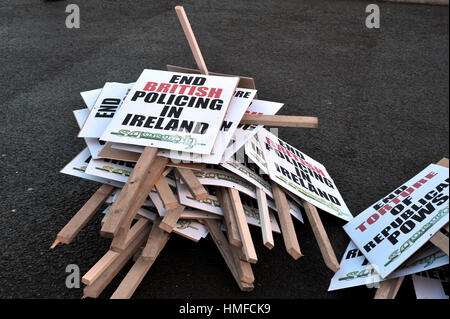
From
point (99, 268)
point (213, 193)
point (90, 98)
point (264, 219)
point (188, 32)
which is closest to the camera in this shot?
point (99, 268)

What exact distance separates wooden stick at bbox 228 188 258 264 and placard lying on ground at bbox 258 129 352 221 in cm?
30

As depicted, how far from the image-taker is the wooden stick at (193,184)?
2545 mm

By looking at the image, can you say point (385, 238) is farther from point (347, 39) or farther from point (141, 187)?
point (347, 39)

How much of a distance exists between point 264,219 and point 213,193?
0.48 meters

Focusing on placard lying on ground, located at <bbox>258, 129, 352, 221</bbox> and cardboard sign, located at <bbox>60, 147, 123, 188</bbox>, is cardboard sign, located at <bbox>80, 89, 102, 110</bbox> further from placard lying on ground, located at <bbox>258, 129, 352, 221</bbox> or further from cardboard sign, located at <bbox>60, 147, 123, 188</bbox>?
placard lying on ground, located at <bbox>258, 129, 352, 221</bbox>

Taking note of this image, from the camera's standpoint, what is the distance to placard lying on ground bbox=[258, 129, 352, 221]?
2.92 meters

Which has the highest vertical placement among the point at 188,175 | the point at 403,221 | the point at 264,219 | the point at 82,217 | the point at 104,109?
the point at 104,109

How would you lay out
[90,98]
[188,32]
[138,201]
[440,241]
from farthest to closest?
1. [90,98]
2. [188,32]
3. [138,201]
4. [440,241]

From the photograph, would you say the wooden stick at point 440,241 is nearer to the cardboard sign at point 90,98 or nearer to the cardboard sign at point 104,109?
the cardboard sign at point 104,109

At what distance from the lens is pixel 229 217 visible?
8.71ft

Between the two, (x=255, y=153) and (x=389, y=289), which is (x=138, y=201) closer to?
(x=255, y=153)

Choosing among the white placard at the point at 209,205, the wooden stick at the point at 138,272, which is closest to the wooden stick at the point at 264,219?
the white placard at the point at 209,205

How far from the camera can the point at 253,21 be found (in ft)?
23.7

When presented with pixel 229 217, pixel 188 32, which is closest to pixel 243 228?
pixel 229 217
